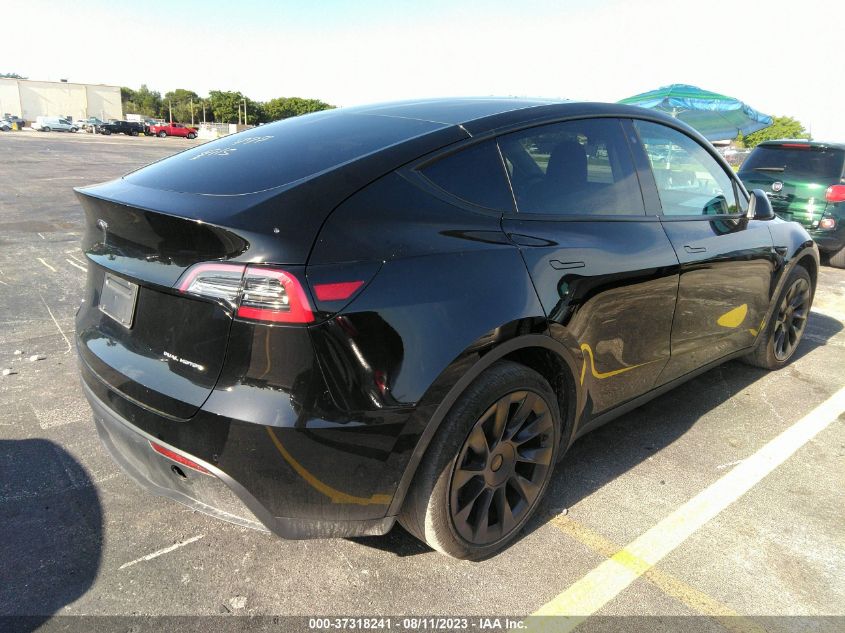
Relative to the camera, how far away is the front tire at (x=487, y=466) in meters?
2.13

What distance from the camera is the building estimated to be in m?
92.8

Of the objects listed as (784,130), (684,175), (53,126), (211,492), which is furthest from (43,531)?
(784,130)

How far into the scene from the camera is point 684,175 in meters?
3.52

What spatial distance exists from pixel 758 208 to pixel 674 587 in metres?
2.54

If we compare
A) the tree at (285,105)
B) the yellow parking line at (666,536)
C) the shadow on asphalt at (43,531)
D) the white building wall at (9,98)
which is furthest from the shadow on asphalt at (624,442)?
the white building wall at (9,98)

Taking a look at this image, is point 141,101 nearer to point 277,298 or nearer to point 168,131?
point 168,131

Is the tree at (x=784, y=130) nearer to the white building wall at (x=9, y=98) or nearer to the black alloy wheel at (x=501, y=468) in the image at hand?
the black alloy wheel at (x=501, y=468)

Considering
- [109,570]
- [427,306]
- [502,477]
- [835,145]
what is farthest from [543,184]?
[835,145]

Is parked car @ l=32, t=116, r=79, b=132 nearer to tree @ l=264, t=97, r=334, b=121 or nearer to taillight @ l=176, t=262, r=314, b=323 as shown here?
tree @ l=264, t=97, r=334, b=121

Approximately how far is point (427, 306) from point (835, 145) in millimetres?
8758

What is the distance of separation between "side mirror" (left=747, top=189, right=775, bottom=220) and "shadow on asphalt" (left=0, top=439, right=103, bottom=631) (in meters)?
3.89

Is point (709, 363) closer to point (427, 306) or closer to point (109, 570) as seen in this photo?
point (427, 306)

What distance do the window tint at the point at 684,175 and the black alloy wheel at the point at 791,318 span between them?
3.64 feet

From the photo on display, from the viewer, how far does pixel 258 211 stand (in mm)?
1883
